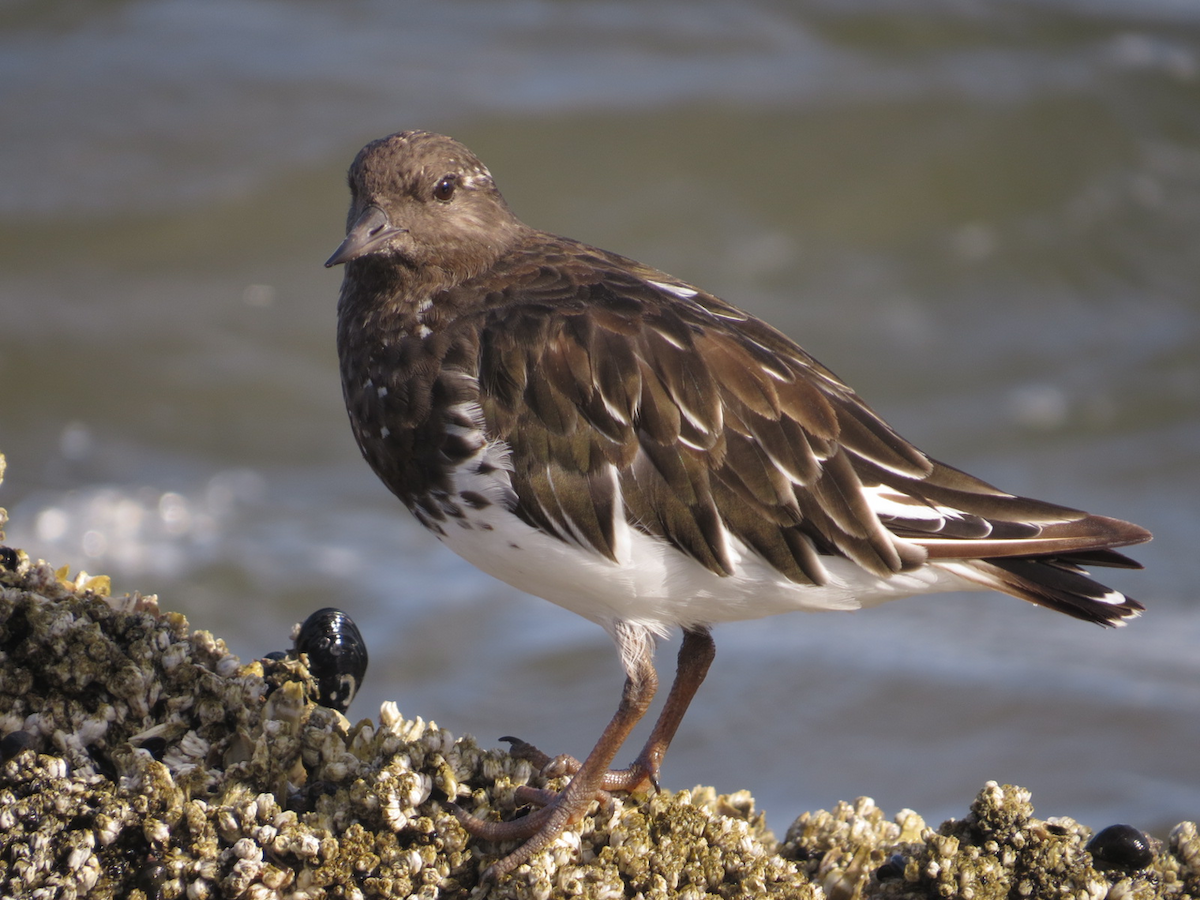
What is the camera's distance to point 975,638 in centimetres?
668

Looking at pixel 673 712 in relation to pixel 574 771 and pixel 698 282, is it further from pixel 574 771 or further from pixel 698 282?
pixel 698 282

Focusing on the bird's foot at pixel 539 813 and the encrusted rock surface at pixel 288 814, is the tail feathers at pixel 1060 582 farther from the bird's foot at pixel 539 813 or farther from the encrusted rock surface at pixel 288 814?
the bird's foot at pixel 539 813

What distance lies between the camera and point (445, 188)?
11.4ft

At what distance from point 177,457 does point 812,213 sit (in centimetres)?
564

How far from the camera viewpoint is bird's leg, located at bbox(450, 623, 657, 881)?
2879mm

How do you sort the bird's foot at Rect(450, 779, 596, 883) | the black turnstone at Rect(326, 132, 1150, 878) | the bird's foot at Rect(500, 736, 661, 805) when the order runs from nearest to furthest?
1. the bird's foot at Rect(450, 779, 596, 883)
2. the black turnstone at Rect(326, 132, 1150, 878)
3. the bird's foot at Rect(500, 736, 661, 805)

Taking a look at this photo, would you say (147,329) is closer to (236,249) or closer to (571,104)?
(236,249)

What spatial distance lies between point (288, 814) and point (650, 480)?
1.13 meters

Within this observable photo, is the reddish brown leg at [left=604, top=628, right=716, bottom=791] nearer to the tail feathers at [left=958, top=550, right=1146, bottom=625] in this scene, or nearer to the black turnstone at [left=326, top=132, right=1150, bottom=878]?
the black turnstone at [left=326, top=132, right=1150, bottom=878]

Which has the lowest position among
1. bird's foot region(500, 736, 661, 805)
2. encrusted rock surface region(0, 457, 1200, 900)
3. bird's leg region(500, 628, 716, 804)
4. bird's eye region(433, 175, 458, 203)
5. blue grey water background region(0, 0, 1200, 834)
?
encrusted rock surface region(0, 457, 1200, 900)

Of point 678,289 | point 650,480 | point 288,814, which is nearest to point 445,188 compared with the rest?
point 678,289

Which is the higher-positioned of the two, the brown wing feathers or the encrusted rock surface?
the brown wing feathers

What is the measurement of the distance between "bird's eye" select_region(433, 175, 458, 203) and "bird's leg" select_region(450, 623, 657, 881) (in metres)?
1.25

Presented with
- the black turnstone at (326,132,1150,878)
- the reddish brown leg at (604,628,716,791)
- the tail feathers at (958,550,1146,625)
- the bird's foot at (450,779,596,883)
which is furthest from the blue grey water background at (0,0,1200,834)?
the bird's foot at (450,779,596,883)
